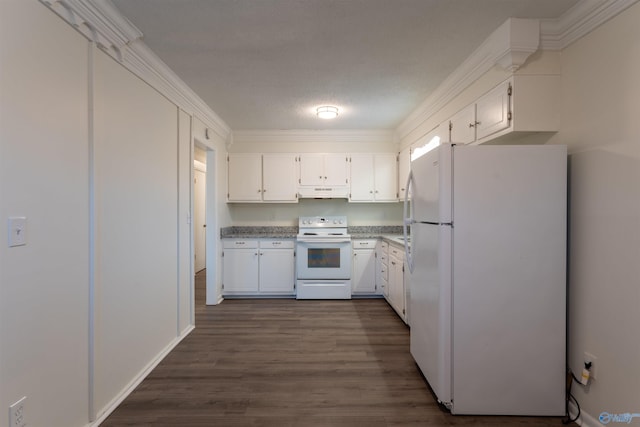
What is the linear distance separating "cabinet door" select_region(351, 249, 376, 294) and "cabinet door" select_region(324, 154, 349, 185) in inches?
40.1

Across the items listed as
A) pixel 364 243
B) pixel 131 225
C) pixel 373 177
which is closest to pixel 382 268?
pixel 364 243

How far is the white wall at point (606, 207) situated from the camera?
4.73 ft

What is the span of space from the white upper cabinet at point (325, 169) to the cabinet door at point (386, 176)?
1.44 feet

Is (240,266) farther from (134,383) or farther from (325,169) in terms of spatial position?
(134,383)

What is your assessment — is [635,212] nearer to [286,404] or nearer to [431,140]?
[431,140]

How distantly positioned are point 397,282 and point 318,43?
2543 millimetres

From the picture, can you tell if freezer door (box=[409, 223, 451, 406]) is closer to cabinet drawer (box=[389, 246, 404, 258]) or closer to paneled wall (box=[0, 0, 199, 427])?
cabinet drawer (box=[389, 246, 404, 258])

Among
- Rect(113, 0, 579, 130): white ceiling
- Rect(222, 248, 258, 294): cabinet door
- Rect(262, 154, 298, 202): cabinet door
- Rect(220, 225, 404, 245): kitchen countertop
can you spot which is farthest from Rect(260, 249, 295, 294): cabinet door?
Rect(113, 0, 579, 130): white ceiling

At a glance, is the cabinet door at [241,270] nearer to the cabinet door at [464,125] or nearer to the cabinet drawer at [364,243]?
the cabinet drawer at [364,243]

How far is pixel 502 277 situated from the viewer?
1770 mm

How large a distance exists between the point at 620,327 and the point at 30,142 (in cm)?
288

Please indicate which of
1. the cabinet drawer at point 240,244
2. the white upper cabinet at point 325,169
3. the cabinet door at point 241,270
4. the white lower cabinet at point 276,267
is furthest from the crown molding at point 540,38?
the cabinet door at point 241,270

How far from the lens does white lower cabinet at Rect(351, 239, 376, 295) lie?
13.5 ft

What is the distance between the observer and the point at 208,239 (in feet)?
12.7
